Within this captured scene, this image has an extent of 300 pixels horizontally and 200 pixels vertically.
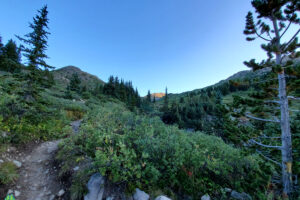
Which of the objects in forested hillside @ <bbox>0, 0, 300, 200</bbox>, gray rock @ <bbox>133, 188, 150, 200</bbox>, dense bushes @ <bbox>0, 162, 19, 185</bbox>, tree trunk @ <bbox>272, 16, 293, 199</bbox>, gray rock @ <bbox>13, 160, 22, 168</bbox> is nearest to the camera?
gray rock @ <bbox>133, 188, 150, 200</bbox>

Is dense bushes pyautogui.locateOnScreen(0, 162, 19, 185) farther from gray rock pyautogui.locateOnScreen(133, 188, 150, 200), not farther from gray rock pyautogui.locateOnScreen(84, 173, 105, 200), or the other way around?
gray rock pyautogui.locateOnScreen(133, 188, 150, 200)

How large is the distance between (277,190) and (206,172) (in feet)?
6.83

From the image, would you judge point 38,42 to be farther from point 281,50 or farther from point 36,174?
point 281,50

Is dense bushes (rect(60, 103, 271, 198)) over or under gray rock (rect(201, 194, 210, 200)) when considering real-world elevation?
over

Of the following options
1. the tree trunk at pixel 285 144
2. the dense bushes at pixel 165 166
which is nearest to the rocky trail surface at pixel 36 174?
the dense bushes at pixel 165 166

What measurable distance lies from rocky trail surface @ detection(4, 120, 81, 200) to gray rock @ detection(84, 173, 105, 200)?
34.1 inches

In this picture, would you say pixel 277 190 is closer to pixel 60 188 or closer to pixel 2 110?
pixel 60 188

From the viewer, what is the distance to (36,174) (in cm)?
341

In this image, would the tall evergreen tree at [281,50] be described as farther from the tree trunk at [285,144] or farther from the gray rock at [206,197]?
the gray rock at [206,197]

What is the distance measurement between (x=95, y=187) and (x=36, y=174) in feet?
8.36

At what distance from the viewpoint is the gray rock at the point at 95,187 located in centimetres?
240

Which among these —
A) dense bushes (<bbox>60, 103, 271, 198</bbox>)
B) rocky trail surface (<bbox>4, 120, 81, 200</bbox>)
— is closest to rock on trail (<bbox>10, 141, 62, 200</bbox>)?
rocky trail surface (<bbox>4, 120, 81, 200</bbox>)

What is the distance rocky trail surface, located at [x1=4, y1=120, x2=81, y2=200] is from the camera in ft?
8.92

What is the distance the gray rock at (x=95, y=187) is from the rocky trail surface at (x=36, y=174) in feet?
2.84
